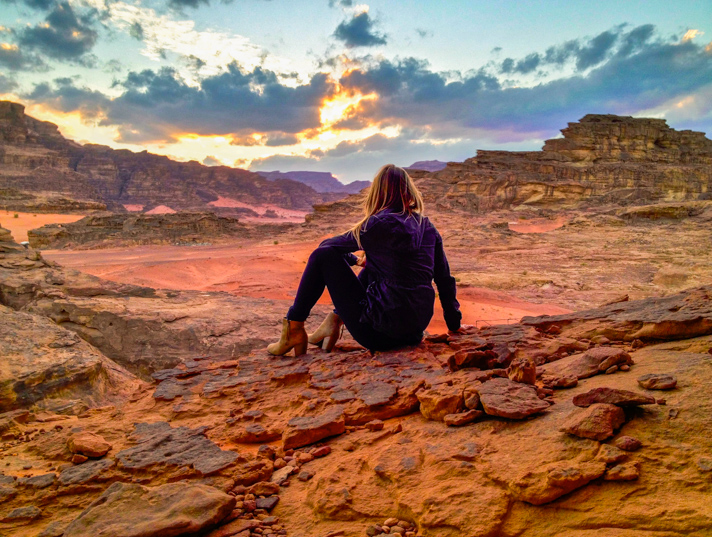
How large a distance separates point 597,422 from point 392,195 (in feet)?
5.85

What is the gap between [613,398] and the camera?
1.38 meters

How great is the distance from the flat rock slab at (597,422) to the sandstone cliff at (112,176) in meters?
51.9

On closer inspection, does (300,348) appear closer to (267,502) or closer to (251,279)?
(267,502)

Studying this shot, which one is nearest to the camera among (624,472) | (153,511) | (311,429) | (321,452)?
(624,472)

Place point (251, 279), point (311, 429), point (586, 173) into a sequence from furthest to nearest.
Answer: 1. point (586, 173)
2. point (251, 279)
3. point (311, 429)

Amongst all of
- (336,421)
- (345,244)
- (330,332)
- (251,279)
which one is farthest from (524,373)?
(251,279)

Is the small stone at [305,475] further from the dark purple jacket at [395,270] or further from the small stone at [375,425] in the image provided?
the dark purple jacket at [395,270]

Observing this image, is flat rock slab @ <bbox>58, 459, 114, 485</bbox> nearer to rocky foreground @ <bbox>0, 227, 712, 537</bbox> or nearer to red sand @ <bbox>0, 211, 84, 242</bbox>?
rocky foreground @ <bbox>0, 227, 712, 537</bbox>

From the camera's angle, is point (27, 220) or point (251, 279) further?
point (27, 220)

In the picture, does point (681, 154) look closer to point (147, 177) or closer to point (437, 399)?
point (437, 399)

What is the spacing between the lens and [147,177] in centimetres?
5619

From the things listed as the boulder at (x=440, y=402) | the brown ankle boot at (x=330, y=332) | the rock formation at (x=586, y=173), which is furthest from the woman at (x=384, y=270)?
the rock formation at (x=586, y=173)

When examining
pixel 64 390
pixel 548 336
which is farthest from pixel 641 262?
pixel 64 390

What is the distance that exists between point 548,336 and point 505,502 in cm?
190
